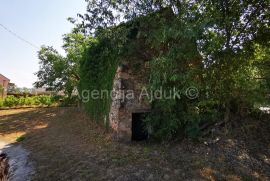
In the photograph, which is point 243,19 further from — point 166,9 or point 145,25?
point 145,25

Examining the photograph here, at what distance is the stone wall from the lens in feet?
30.0

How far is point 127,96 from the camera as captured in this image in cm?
928

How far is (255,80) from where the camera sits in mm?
7730

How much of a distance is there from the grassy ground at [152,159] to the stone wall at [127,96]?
67 centimetres

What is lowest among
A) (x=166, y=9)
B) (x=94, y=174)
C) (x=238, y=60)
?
(x=94, y=174)

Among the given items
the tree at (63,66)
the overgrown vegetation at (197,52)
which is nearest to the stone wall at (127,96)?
the overgrown vegetation at (197,52)

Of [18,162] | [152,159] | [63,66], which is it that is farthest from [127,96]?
[63,66]

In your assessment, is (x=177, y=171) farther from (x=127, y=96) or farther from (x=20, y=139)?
(x=20, y=139)

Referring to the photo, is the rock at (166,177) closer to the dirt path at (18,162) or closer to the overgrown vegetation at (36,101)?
the dirt path at (18,162)

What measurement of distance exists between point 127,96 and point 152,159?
9.76 ft

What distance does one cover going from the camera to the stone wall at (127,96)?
30.0 ft

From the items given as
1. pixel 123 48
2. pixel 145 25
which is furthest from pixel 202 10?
pixel 123 48

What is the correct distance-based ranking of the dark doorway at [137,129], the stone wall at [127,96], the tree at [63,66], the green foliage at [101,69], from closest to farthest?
the stone wall at [127,96] < the green foliage at [101,69] < the dark doorway at [137,129] < the tree at [63,66]

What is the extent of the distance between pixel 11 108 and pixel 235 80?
20416mm
